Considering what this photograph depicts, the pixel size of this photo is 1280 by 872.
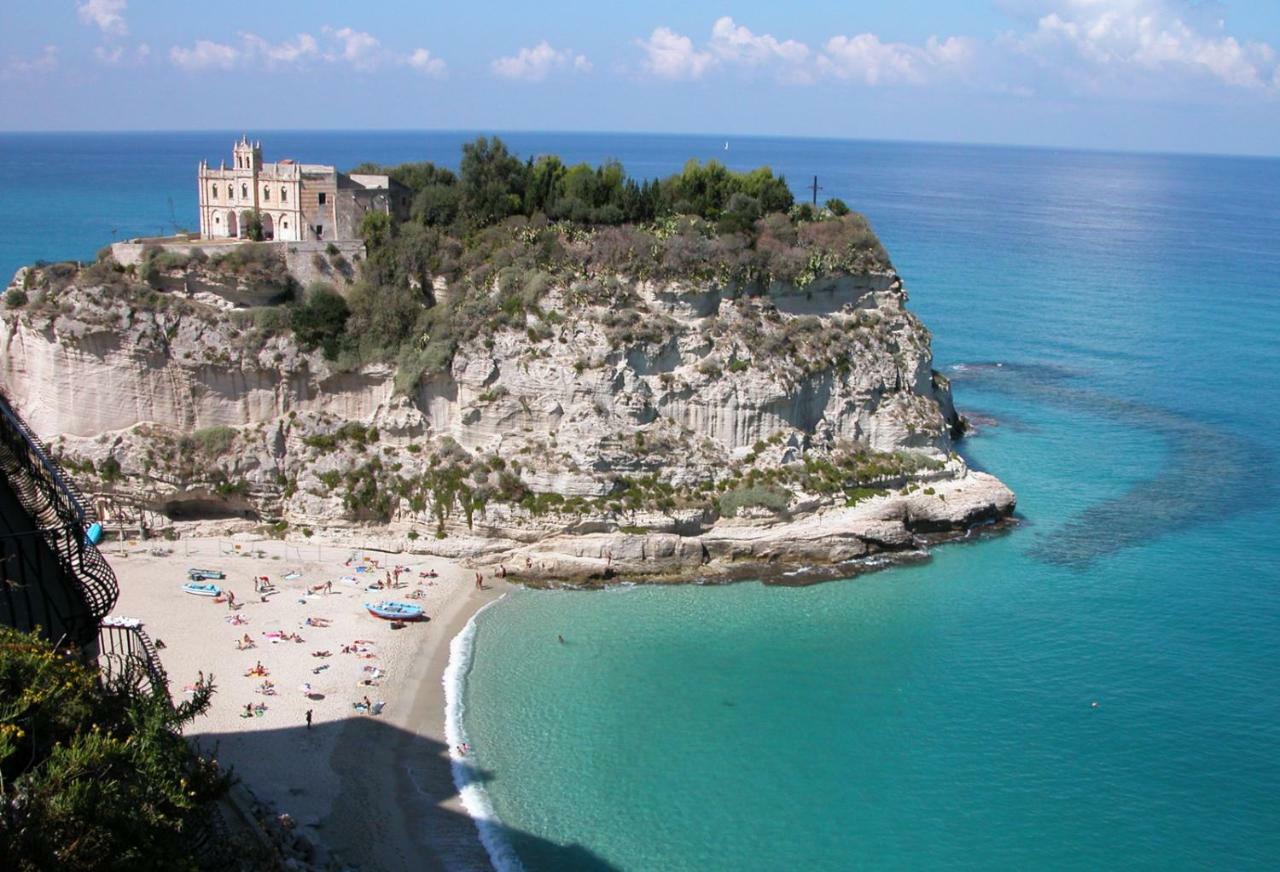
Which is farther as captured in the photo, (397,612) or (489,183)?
(489,183)

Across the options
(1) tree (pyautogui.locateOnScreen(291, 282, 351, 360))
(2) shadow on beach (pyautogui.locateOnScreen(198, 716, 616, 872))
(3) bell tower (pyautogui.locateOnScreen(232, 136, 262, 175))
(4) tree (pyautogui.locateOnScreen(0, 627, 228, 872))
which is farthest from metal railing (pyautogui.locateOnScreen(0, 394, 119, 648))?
(3) bell tower (pyautogui.locateOnScreen(232, 136, 262, 175))

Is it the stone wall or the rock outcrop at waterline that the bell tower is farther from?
the rock outcrop at waterline

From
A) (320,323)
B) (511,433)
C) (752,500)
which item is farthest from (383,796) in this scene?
(320,323)

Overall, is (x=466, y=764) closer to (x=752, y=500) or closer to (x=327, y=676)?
(x=327, y=676)

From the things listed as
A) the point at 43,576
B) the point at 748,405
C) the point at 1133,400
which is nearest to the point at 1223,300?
the point at 1133,400

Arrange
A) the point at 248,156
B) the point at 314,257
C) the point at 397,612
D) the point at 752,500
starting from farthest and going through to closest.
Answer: the point at 248,156
the point at 314,257
the point at 752,500
the point at 397,612

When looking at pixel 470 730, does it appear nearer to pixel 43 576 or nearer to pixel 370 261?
pixel 43 576
